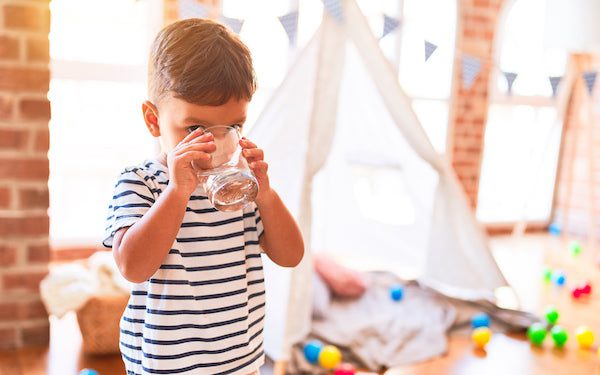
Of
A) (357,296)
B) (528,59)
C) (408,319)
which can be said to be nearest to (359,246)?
(357,296)

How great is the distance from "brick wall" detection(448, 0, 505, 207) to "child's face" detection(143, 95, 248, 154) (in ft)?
10.3

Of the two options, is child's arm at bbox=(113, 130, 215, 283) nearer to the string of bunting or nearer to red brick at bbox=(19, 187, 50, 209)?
the string of bunting

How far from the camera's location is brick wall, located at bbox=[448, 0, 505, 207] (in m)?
3.84

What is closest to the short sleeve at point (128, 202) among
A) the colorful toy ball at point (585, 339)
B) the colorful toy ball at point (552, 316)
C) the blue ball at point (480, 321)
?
the blue ball at point (480, 321)

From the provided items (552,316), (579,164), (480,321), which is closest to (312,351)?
(480,321)

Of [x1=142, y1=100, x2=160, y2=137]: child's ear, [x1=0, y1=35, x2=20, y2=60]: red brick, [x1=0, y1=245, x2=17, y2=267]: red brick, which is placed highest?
[x1=0, y1=35, x2=20, y2=60]: red brick

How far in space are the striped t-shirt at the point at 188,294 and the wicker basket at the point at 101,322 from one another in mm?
982

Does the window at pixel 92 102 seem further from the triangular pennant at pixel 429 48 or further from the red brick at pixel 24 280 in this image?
the triangular pennant at pixel 429 48

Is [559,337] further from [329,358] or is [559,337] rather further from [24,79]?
→ [24,79]

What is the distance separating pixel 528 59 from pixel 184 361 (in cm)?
417

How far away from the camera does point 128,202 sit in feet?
3.01

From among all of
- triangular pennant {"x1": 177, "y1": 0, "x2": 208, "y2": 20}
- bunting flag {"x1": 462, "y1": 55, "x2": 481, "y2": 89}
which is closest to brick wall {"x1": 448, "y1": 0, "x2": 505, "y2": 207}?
bunting flag {"x1": 462, "y1": 55, "x2": 481, "y2": 89}

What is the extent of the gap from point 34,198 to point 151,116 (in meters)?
1.16

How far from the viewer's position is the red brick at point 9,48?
1849 mm
